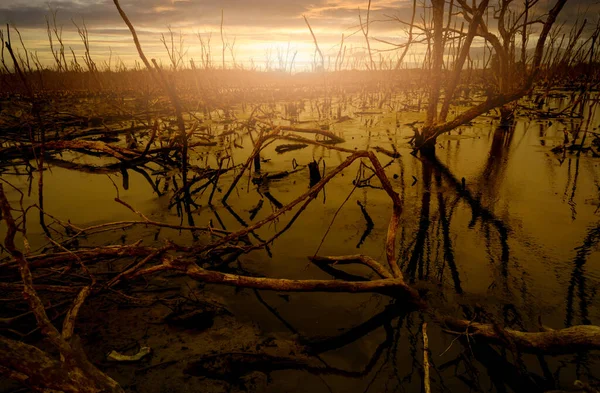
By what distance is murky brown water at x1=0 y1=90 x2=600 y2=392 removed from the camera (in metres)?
1.44

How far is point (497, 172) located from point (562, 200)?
1.06 metres

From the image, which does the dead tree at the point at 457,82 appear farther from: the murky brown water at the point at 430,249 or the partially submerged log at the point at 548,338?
the partially submerged log at the point at 548,338

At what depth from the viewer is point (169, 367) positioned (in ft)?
4.85

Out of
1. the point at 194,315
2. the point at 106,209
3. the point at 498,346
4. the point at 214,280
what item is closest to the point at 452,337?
the point at 498,346

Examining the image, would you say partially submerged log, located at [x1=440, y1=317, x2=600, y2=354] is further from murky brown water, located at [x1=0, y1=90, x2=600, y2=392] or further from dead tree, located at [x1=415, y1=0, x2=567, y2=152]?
dead tree, located at [x1=415, y1=0, x2=567, y2=152]

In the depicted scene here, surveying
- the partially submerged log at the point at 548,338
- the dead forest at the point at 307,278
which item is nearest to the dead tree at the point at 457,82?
the dead forest at the point at 307,278

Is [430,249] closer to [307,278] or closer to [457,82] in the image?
[307,278]

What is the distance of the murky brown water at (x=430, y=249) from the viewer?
1438mm

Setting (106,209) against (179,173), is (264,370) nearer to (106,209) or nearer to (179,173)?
(106,209)

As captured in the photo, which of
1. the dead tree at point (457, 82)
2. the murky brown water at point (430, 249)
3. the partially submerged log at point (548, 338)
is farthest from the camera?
the dead tree at point (457, 82)

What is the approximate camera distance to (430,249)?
2.46 m

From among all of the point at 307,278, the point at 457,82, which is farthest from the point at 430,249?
the point at 457,82

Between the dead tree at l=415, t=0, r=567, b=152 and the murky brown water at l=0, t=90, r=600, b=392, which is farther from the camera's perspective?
the dead tree at l=415, t=0, r=567, b=152

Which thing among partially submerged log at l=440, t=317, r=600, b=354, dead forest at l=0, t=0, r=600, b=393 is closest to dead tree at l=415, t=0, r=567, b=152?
dead forest at l=0, t=0, r=600, b=393
